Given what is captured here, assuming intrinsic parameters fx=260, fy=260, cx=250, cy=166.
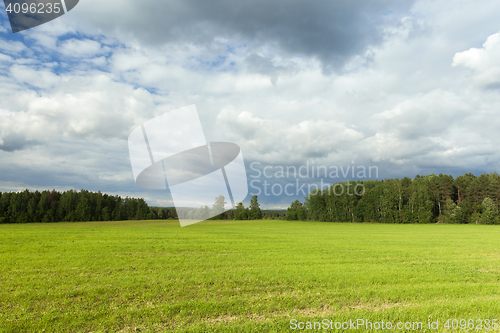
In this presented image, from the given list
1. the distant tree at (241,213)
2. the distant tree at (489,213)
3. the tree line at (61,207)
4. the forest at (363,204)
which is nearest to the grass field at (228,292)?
the distant tree at (489,213)

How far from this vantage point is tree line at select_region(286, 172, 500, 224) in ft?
285

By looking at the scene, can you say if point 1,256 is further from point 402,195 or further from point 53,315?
point 402,195

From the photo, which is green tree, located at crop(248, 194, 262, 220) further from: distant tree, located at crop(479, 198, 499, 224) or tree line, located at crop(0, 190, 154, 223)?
distant tree, located at crop(479, 198, 499, 224)

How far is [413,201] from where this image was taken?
314ft

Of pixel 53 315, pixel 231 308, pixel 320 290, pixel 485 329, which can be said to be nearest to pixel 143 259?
pixel 53 315

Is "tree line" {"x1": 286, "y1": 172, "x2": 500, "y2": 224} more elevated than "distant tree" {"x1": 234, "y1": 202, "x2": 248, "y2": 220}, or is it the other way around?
"tree line" {"x1": 286, "y1": 172, "x2": 500, "y2": 224}

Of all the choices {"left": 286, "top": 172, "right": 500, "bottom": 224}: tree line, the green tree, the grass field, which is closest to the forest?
{"left": 286, "top": 172, "right": 500, "bottom": 224}: tree line

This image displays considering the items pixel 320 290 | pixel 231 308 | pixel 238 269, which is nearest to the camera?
pixel 231 308

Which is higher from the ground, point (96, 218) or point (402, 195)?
point (402, 195)

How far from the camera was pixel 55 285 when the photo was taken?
36.4 ft

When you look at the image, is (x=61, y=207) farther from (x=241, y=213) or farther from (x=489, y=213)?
(x=489, y=213)

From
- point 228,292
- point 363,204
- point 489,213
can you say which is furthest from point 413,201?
point 228,292

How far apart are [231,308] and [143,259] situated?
35.1ft

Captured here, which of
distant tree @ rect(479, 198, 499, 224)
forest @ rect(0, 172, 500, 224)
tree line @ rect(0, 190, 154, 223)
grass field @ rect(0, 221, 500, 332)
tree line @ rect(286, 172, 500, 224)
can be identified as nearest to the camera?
grass field @ rect(0, 221, 500, 332)
